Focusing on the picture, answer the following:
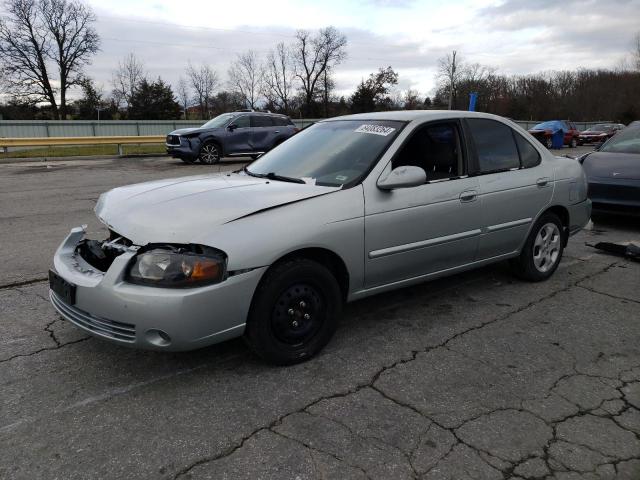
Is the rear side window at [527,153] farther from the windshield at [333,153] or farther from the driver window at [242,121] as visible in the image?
the driver window at [242,121]

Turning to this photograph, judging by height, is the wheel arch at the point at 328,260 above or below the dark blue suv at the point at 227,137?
below

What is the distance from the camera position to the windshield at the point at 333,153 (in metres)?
3.53

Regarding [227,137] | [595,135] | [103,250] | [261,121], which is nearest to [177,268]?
[103,250]

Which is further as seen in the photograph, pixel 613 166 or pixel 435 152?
pixel 613 166

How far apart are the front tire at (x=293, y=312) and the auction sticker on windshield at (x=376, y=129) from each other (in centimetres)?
124

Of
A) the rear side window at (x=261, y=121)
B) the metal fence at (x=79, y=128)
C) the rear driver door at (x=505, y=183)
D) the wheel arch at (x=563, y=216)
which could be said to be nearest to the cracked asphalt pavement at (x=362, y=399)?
the rear driver door at (x=505, y=183)

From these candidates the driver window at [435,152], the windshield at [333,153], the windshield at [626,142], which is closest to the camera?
the windshield at [333,153]

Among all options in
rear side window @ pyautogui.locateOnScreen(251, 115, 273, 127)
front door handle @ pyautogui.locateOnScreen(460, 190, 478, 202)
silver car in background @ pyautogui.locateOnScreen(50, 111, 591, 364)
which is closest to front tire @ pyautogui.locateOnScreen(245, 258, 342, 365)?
silver car in background @ pyautogui.locateOnScreen(50, 111, 591, 364)

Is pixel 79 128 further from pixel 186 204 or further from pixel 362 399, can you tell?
pixel 362 399

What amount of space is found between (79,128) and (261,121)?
→ 16153 millimetres

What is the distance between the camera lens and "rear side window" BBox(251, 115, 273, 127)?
1714 centimetres

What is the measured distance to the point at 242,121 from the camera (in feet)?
55.5

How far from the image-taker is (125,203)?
3.25 meters

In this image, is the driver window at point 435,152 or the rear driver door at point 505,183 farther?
the rear driver door at point 505,183
